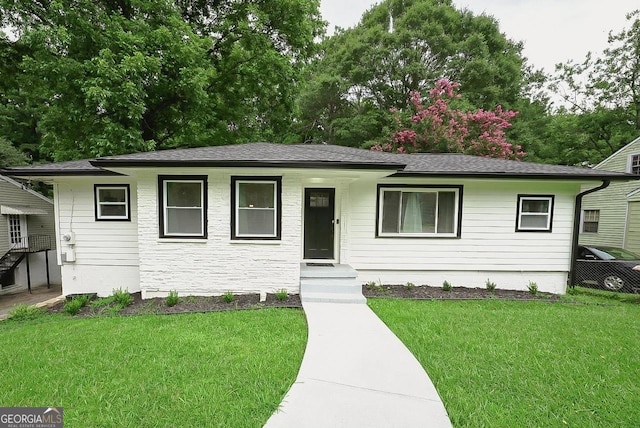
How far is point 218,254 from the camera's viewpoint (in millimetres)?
5723

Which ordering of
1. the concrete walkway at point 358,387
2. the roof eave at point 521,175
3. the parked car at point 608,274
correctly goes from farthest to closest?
the parked car at point 608,274
the roof eave at point 521,175
the concrete walkway at point 358,387

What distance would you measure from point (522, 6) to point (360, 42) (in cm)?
825

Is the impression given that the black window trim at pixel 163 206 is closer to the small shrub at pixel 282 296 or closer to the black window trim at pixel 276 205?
the black window trim at pixel 276 205

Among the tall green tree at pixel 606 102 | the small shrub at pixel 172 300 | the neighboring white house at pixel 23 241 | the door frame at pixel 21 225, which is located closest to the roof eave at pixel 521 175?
the small shrub at pixel 172 300

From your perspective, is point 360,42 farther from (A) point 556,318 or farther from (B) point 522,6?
(A) point 556,318

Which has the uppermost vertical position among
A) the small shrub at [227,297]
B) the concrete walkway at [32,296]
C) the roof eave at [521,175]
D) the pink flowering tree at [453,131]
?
the pink flowering tree at [453,131]

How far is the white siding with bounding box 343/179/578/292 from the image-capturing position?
6590 mm

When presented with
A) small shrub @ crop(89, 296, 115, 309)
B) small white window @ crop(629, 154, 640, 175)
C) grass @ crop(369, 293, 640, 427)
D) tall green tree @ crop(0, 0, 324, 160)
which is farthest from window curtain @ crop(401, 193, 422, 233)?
small white window @ crop(629, 154, 640, 175)

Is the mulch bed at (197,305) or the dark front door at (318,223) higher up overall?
the dark front door at (318,223)

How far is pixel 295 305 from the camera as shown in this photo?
509 cm

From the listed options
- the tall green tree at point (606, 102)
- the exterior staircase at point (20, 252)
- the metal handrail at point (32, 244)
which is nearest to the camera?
the exterior staircase at point (20, 252)

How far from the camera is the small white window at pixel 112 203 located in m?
6.95

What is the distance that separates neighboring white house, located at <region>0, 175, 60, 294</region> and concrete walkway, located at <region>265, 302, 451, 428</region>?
573 inches

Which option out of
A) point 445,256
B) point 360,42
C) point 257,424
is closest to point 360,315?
point 257,424
